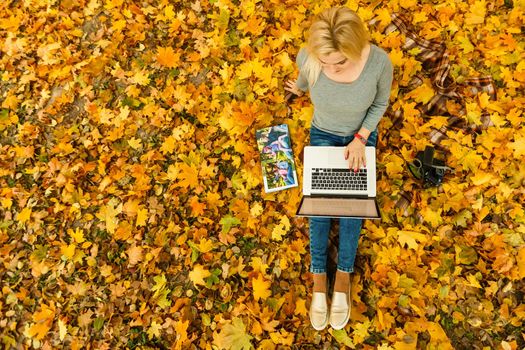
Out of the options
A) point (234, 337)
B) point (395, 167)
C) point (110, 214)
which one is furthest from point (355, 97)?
point (110, 214)

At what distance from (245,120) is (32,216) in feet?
7.54

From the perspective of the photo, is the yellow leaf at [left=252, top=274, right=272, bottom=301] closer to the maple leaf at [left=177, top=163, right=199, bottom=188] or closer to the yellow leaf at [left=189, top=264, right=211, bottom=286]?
the yellow leaf at [left=189, top=264, right=211, bottom=286]

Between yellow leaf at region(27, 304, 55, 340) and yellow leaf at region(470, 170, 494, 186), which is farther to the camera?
yellow leaf at region(27, 304, 55, 340)

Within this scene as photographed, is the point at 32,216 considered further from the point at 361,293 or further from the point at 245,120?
the point at 361,293

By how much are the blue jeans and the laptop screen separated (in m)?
0.10

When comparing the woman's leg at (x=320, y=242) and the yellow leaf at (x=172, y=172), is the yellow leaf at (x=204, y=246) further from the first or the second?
the woman's leg at (x=320, y=242)

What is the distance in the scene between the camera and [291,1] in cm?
392

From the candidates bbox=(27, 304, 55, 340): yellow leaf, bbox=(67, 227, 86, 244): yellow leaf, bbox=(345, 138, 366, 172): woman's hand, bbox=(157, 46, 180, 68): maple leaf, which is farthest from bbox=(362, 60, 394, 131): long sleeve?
bbox=(27, 304, 55, 340): yellow leaf

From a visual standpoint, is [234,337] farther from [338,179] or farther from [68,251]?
[68,251]

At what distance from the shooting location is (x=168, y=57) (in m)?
4.01

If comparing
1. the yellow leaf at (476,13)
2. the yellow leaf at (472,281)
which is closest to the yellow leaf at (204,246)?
the yellow leaf at (472,281)

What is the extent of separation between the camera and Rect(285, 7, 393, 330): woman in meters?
2.23

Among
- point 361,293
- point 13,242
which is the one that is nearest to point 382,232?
point 361,293

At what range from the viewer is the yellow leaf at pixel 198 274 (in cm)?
330
